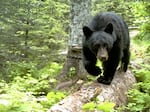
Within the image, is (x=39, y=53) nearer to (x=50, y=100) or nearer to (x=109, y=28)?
(x=109, y=28)

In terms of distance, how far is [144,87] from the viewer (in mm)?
6465

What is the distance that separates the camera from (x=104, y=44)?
5.72 m

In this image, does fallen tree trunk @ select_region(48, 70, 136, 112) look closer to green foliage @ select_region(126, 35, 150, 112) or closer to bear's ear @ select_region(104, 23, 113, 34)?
green foliage @ select_region(126, 35, 150, 112)

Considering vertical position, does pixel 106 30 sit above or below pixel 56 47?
above

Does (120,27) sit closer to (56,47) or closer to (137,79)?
(137,79)

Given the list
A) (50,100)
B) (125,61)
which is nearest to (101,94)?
(50,100)

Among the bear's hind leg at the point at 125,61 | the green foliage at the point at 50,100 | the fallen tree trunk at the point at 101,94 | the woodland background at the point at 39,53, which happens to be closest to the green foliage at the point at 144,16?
the woodland background at the point at 39,53

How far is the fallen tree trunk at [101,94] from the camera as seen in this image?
4.35 metres

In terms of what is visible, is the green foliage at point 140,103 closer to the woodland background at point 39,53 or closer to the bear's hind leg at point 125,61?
the woodland background at point 39,53

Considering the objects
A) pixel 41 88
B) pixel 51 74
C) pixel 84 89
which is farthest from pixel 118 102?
pixel 51 74

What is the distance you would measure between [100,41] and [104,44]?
0.29 ft

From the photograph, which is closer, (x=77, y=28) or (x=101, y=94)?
(x=101, y=94)

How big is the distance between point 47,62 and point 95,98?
522 centimetres

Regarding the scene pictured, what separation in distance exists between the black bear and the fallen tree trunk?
225 millimetres
